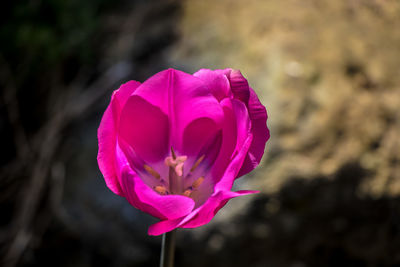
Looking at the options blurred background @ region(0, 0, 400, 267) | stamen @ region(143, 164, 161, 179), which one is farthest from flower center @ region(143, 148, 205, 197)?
blurred background @ region(0, 0, 400, 267)

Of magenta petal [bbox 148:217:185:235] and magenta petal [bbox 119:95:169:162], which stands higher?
magenta petal [bbox 119:95:169:162]

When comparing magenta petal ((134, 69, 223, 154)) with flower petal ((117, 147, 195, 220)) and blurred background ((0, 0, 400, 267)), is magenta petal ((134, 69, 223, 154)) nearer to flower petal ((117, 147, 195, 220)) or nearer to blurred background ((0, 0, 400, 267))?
flower petal ((117, 147, 195, 220))

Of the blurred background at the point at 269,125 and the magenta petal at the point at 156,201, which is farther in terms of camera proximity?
the blurred background at the point at 269,125

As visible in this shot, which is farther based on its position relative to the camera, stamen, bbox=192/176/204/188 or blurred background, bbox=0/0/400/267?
blurred background, bbox=0/0/400/267

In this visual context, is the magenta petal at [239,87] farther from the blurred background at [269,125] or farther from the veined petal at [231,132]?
the blurred background at [269,125]

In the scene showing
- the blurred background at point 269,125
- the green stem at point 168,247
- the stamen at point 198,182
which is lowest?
the blurred background at point 269,125

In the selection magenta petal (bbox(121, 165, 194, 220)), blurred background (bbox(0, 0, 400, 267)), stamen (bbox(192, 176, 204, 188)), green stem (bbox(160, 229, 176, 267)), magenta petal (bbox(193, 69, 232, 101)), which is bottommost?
blurred background (bbox(0, 0, 400, 267))

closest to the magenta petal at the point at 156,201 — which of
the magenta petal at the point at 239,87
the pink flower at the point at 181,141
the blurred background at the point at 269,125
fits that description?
the pink flower at the point at 181,141

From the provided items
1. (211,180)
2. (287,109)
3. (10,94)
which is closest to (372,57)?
(287,109)
